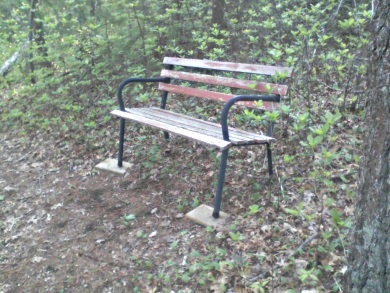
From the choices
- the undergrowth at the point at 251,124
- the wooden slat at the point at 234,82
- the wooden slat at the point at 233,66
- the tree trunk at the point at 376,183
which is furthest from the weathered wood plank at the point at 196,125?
the tree trunk at the point at 376,183

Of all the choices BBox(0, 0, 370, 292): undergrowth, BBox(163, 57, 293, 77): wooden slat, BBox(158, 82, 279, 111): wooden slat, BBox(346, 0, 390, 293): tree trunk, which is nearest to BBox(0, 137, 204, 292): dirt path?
BBox(0, 0, 370, 292): undergrowth

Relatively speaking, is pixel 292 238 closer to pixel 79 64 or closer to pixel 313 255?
pixel 313 255

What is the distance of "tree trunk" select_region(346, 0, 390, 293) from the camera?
188 cm

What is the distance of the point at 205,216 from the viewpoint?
3559 mm

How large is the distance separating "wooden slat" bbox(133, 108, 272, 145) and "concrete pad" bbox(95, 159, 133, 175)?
2.19ft

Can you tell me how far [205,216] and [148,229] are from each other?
54 centimetres

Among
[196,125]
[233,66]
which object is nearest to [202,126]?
[196,125]

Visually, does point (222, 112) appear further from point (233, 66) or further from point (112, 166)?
point (112, 166)

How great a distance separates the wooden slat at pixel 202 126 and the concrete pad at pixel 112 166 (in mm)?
669

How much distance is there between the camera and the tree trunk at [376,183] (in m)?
1.88

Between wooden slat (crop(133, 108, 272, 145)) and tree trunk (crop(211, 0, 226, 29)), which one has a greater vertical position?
tree trunk (crop(211, 0, 226, 29))

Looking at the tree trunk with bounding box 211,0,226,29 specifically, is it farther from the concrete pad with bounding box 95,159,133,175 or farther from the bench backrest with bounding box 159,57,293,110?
the concrete pad with bounding box 95,159,133,175

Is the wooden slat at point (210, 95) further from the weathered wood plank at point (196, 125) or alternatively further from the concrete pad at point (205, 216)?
the concrete pad at point (205, 216)

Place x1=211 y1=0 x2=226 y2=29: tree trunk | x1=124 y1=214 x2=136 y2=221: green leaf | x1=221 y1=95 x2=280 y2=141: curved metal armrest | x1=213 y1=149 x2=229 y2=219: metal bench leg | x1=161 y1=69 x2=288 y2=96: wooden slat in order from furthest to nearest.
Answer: x1=211 y1=0 x2=226 y2=29: tree trunk
x1=124 y1=214 x2=136 y2=221: green leaf
x1=161 y1=69 x2=288 y2=96: wooden slat
x1=213 y1=149 x2=229 y2=219: metal bench leg
x1=221 y1=95 x2=280 y2=141: curved metal armrest
